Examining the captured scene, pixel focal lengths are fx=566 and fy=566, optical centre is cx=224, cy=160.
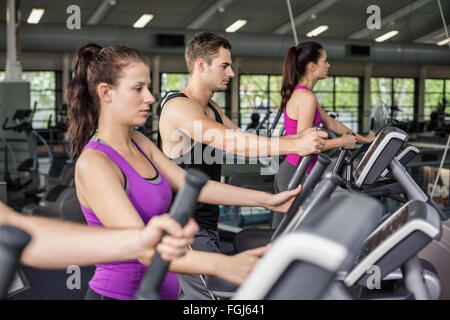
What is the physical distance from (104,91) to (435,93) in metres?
3.75

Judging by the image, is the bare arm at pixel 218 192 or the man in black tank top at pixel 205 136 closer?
the bare arm at pixel 218 192

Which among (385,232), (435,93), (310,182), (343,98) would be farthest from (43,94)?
(385,232)

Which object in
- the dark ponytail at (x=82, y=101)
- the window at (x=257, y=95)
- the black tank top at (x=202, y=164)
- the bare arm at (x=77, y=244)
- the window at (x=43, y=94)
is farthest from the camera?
the window at (x=43, y=94)

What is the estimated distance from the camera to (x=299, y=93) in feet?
8.80

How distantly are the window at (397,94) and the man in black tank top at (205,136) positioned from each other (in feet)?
8.99

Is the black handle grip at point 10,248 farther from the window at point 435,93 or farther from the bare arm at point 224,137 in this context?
the window at point 435,93

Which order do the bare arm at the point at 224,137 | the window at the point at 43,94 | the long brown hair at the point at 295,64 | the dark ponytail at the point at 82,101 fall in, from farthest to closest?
the window at the point at 43,94 < the long brown hair at the point at 295,64 < the bare arm at the point at 224,137 < the dark ponytail at the point at 82,101

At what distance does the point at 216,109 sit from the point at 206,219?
1.43 feet

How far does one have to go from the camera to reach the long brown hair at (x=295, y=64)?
2826 mm

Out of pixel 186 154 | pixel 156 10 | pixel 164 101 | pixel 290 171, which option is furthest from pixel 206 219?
pixel 156 10

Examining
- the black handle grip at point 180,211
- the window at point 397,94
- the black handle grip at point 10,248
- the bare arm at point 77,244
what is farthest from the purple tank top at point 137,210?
the window at point 397,94

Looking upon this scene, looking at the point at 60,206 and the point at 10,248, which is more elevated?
the point at 10,248

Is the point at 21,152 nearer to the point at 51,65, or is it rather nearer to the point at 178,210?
the point at 51,65

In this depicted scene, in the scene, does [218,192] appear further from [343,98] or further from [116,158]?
[343,98]
